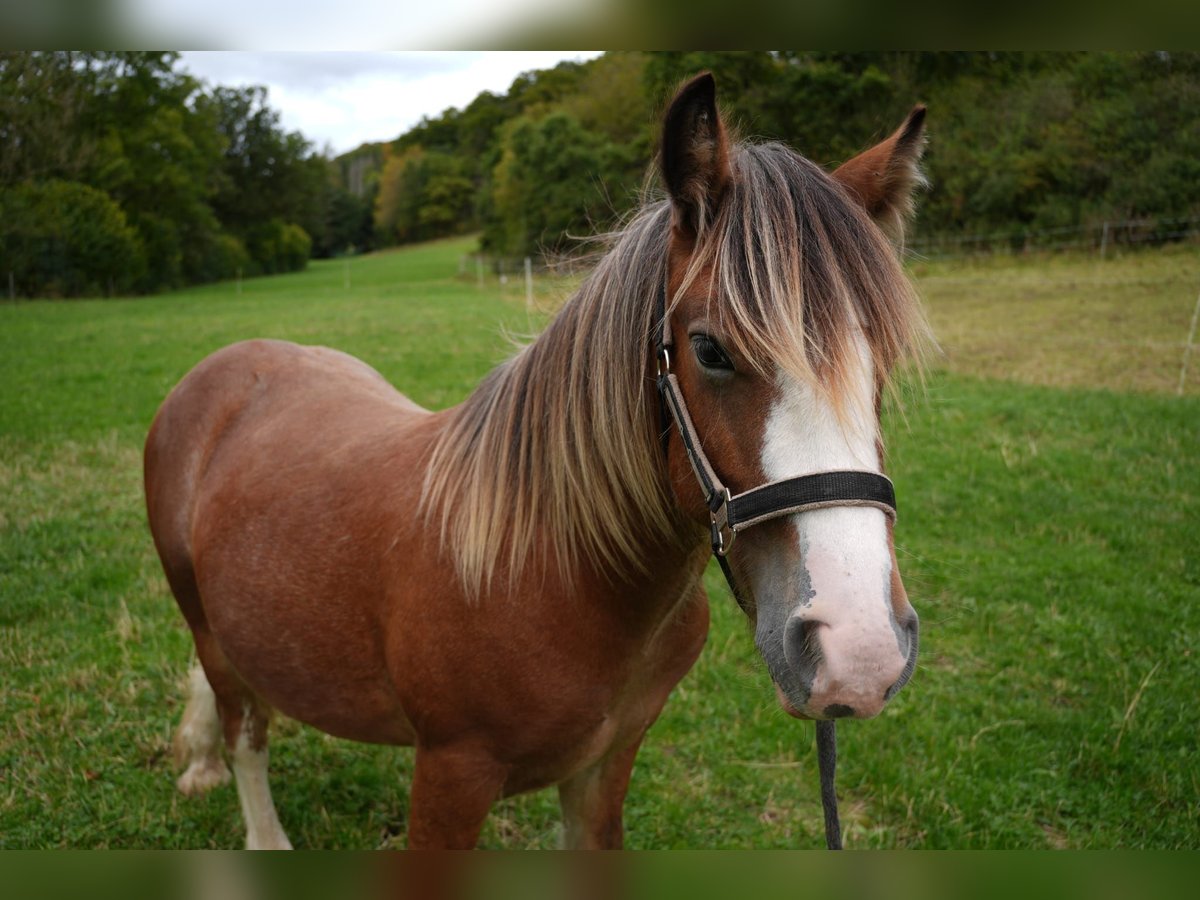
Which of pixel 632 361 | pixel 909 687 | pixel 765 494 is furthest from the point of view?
pixel 909 687

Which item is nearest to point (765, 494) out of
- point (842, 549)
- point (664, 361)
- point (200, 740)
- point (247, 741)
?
point (842, 549)

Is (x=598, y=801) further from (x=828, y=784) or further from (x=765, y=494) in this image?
(x=765, y=494)

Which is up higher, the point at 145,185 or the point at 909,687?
the point at 145,185

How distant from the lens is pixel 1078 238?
54.4 feet

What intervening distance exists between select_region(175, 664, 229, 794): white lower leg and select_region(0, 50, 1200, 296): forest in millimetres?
2563

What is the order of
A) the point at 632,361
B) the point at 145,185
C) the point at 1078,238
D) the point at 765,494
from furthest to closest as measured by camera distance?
the point at 145,185 → the point at 1078,238 → the point at 632,361 → the point at 765,494

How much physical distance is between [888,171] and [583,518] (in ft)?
3.77

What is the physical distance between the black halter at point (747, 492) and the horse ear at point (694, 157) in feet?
0.62

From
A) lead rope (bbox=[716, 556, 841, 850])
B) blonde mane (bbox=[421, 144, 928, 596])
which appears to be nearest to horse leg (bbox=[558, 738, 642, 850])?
lead rope (bbox=[716, 556, 841, 850])

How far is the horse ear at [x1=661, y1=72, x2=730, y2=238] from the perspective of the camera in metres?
1.55

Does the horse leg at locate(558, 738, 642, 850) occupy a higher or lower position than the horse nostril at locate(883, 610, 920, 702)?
lower

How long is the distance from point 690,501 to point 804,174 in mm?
770

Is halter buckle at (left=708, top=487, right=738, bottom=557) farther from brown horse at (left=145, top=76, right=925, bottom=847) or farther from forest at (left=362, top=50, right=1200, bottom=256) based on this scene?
forest at (left=362, top=50, right=1200, bottom=256)

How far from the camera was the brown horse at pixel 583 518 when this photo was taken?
1428mm
